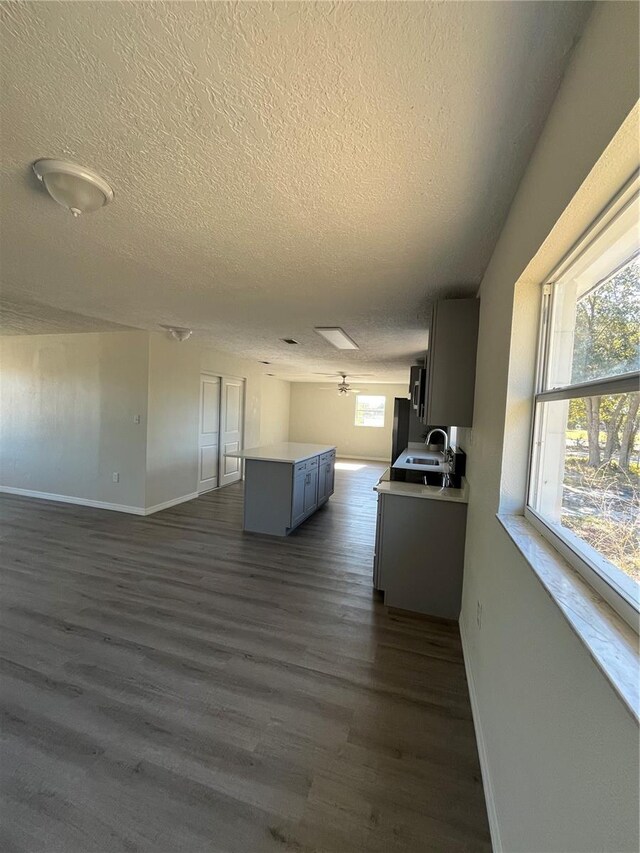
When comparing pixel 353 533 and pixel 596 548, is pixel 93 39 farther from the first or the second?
pixel 353 533

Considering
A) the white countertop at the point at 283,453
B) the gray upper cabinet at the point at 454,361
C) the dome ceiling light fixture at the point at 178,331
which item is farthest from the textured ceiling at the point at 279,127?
the white countertop at the point at 283,453

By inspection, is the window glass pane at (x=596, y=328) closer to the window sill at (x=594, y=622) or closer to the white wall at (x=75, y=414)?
the window sill at (x=594, y=622)

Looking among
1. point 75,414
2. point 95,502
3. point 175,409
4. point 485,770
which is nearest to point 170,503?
point 95,502

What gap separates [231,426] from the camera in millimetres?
6695

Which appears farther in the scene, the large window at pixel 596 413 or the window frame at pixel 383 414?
the window frame at pixel 383 414

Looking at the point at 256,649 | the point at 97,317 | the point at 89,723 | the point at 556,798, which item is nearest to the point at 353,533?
the point at 256,649

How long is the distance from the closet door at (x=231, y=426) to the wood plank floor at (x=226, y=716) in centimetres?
338

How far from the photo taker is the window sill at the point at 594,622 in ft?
1.85

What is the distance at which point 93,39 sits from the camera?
2.88 ft

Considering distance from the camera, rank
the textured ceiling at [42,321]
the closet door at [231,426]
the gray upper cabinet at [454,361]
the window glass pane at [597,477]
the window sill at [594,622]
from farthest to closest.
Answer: the closet door at [231,426] < the textured ceiling at [42,321] < the gray upper cabinet at [454,361] < the window glass pane at [597,477] < the window sill at [594,622]

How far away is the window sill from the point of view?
56 cm

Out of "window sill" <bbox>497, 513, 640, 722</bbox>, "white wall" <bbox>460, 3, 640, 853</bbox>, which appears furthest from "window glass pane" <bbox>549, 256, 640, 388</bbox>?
"window sill" <bbox>497, 513, 640, 722</bbox>

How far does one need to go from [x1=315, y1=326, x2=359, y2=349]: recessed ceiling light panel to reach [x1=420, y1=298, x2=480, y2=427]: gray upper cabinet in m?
1.38

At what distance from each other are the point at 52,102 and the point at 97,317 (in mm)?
3130
